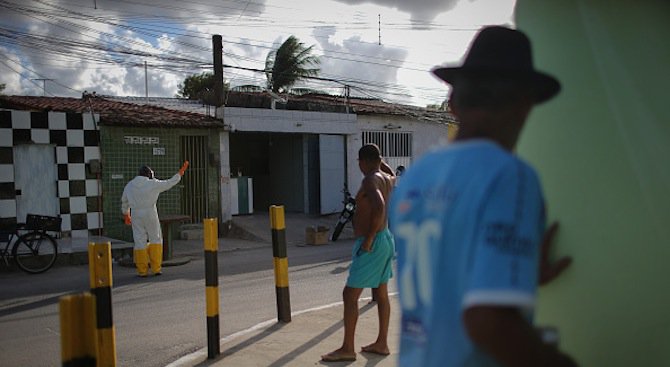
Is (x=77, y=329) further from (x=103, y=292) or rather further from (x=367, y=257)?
(x=367, y=257)

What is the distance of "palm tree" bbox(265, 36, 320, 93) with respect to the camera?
97.2ft

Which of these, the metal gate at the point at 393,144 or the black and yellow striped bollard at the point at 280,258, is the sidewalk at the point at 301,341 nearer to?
the black and yellow striped bollard at the point at 280,258

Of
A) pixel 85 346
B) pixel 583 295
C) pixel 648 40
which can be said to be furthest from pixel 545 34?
pixel 85 346

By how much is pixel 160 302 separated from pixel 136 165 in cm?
818

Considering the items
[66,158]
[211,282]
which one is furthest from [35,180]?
[211,282]

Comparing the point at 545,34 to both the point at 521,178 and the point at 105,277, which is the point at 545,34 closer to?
the point at 521,178

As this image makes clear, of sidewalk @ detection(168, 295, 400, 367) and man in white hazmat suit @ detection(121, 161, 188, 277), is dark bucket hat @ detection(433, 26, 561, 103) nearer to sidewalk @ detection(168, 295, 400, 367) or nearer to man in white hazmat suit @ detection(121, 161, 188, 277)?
sidewalk @ detection(168, 295, 400, 367)

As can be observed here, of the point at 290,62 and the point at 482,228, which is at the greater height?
the point at 290,62

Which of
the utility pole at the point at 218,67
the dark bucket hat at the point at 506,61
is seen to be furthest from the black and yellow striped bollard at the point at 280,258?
the utility pole at the point at 218,67

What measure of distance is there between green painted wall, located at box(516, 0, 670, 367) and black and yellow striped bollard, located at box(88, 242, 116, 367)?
10.2 ft

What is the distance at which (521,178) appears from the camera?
1.43 metres

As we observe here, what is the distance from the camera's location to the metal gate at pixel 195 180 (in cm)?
1730

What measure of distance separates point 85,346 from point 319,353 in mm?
3251

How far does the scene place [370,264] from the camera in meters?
5.22
